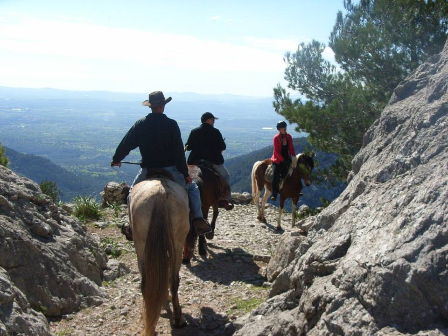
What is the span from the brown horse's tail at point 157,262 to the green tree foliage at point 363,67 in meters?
7.72

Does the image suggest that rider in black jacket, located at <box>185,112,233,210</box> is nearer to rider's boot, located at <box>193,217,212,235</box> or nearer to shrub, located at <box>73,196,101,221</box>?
rider's boot, located at <box>193,217,212,235</box>

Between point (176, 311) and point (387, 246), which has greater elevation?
point (387, 246)

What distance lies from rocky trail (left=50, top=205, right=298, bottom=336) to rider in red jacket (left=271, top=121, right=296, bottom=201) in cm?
172

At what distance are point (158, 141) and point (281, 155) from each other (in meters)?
6.35

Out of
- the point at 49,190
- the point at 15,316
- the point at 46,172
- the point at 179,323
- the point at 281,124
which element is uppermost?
the point at 281,124

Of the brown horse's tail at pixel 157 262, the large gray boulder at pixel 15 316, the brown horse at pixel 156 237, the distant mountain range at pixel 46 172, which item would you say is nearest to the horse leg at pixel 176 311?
the brown horse at pixel 156 237

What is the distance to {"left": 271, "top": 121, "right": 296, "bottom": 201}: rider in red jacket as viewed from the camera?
11547 millimetres

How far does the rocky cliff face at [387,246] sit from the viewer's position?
104 inches

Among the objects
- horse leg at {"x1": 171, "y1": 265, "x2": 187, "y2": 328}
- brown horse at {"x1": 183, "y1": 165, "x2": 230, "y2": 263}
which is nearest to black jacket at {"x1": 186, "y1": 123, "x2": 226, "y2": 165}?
brown horse at {"x1": 183, "y1": 165, "x2": 230, "y2": 263}

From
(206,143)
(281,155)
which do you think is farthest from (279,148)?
(206,143)

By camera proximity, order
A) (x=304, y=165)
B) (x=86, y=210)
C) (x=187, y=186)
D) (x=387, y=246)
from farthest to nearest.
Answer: (x=304, y=165) < (x=86, y=210) < (x=187, y=186) < (x=387, y=246)

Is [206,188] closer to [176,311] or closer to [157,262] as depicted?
Answer: [176,311]

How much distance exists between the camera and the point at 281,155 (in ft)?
38.6

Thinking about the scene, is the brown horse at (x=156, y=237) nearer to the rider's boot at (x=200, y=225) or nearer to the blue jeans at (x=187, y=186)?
the blue jeans at (x=187, y=186)
